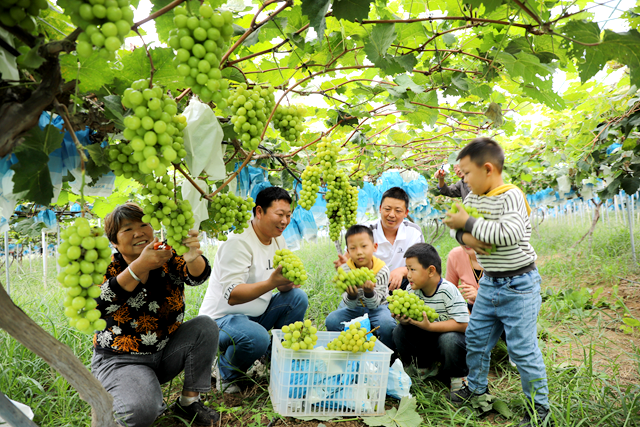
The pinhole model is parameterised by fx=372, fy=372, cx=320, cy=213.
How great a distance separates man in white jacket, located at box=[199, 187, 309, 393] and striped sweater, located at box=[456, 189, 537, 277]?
130 cm

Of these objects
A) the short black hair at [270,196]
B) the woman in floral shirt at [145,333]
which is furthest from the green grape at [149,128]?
the short black hair at [270,196]

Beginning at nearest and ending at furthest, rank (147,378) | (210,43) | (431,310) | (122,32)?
(122,32), (210,43), (147,378), (431,310)

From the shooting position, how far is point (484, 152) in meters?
2.25

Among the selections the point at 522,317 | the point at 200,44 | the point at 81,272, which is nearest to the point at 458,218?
the point at 522,317

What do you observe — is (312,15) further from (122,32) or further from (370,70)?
(370,70)

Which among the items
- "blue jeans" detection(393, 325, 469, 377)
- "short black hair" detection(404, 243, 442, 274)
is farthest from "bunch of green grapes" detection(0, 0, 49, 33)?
"blue jeans" detection(393, 325, 469, 377)

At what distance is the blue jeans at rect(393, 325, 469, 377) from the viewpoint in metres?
2.71

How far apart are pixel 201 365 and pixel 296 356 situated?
612 mm

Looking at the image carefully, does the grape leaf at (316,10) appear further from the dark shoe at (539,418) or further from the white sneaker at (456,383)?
the white sneaker at (456,383)

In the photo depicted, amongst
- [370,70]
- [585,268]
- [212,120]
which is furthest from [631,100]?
[585,268]

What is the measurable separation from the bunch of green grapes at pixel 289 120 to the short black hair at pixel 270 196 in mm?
Result: 1157

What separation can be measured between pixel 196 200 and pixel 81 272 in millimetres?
689

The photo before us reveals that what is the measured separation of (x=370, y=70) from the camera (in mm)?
2404

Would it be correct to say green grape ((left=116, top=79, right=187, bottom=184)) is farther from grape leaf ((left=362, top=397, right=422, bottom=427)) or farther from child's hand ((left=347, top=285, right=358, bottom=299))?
child's hand ((left=347, top=285, right=358, bottom=299))
